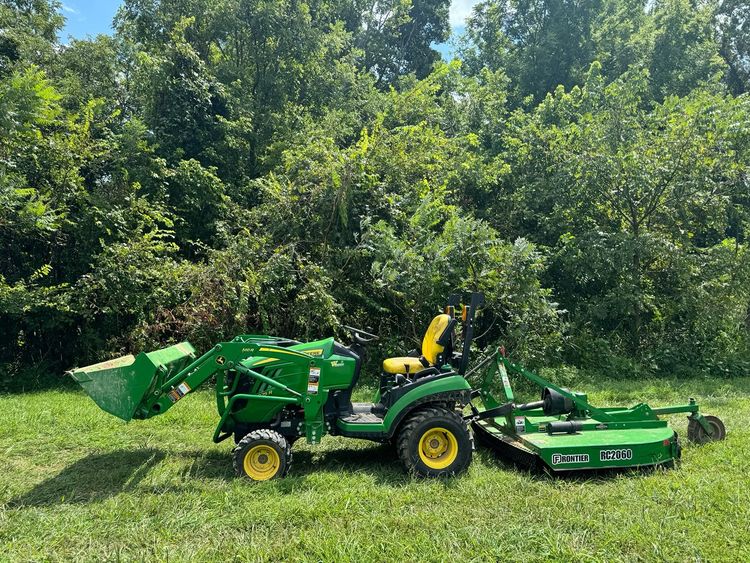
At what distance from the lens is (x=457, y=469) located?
15.7ft

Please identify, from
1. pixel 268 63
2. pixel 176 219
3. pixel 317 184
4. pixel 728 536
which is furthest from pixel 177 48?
pixel 728 536

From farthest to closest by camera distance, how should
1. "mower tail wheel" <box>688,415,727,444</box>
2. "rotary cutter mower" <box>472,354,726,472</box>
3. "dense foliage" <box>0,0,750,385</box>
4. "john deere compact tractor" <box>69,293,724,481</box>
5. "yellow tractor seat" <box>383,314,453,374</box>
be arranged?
"dense foliage" <box>0,0,750,385</box>
"mower tail wheel" <box>688,415,727,444</box>
"yellow tractor seat" <box>383,314,453,374</box>
"john deere compact tractor" <box>69,293,724,481</box>
"rotary cutter mower" <box>472,354,726,472</box>

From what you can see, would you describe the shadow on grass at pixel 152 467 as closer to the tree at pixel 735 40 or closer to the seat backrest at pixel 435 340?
the seat backrest at pixel 435 340

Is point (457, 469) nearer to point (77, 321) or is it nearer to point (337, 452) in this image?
point (337, 452)

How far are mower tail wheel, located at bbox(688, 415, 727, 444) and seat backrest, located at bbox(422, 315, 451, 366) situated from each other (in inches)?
110

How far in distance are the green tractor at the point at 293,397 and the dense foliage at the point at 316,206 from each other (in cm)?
443

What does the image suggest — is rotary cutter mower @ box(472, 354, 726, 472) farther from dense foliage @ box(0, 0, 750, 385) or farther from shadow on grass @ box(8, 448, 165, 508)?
dense foliage @ box(0, 0, 750, 385)

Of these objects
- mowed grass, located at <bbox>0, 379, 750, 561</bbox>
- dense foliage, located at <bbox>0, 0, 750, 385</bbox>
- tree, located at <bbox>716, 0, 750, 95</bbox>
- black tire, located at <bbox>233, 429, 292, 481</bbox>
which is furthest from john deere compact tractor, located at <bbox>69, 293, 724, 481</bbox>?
tree, located at <bbox>716, 0, 750, 95</bbox>

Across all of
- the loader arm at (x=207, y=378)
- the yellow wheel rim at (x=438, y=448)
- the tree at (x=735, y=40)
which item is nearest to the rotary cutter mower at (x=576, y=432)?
the yellow wheel rim at (x=438, y=448)

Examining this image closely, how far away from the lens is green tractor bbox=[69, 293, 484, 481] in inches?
187

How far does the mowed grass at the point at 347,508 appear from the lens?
334cm

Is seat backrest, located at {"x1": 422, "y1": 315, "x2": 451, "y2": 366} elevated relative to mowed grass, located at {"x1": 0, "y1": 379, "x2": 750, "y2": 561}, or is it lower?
elevated

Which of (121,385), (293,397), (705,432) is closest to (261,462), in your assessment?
(293,397)

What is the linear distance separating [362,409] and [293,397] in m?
0.86
